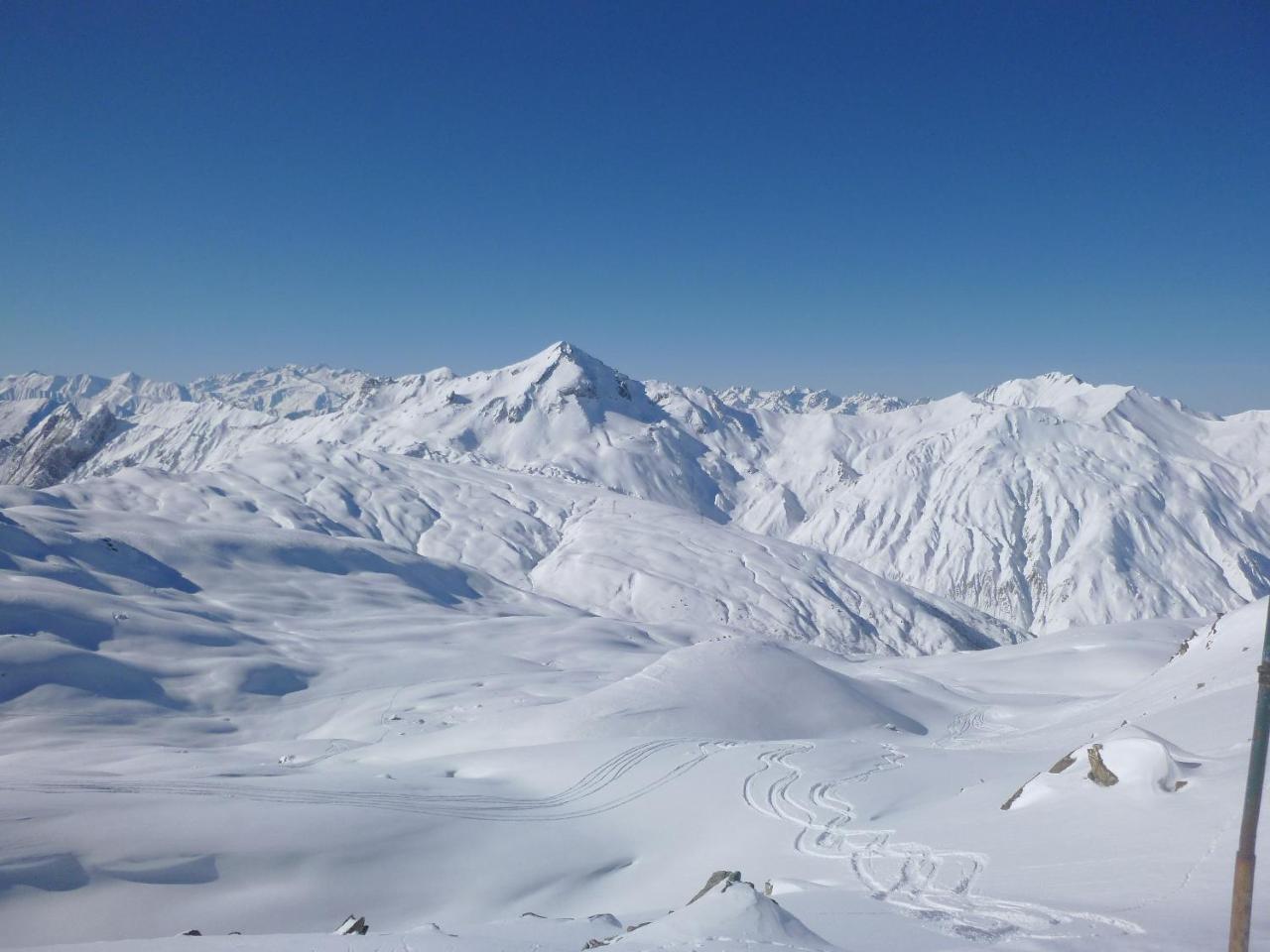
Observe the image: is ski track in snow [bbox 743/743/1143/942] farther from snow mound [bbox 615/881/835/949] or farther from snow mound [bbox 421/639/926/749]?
snow mound [bbox 421/639/926/749]

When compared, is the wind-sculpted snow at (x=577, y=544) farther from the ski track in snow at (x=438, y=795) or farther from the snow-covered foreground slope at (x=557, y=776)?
the ski track in snow at (x=438, y=795)

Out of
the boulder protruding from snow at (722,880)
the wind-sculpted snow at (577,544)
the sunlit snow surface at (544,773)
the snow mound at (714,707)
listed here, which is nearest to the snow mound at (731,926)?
the sunlit snow surface at (544,773)

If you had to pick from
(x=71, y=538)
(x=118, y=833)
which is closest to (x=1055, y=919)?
(x=118, y=833)

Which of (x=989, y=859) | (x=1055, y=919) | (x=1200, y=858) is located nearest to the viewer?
(x=1055, y=919)

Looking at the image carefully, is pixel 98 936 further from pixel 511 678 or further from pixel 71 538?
pixel 71 538

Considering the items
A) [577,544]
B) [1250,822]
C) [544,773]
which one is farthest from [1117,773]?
[577,544]

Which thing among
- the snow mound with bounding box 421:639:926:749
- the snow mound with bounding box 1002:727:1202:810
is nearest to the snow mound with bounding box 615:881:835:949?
the snow mound with bounding box 1002:727:1202:810
